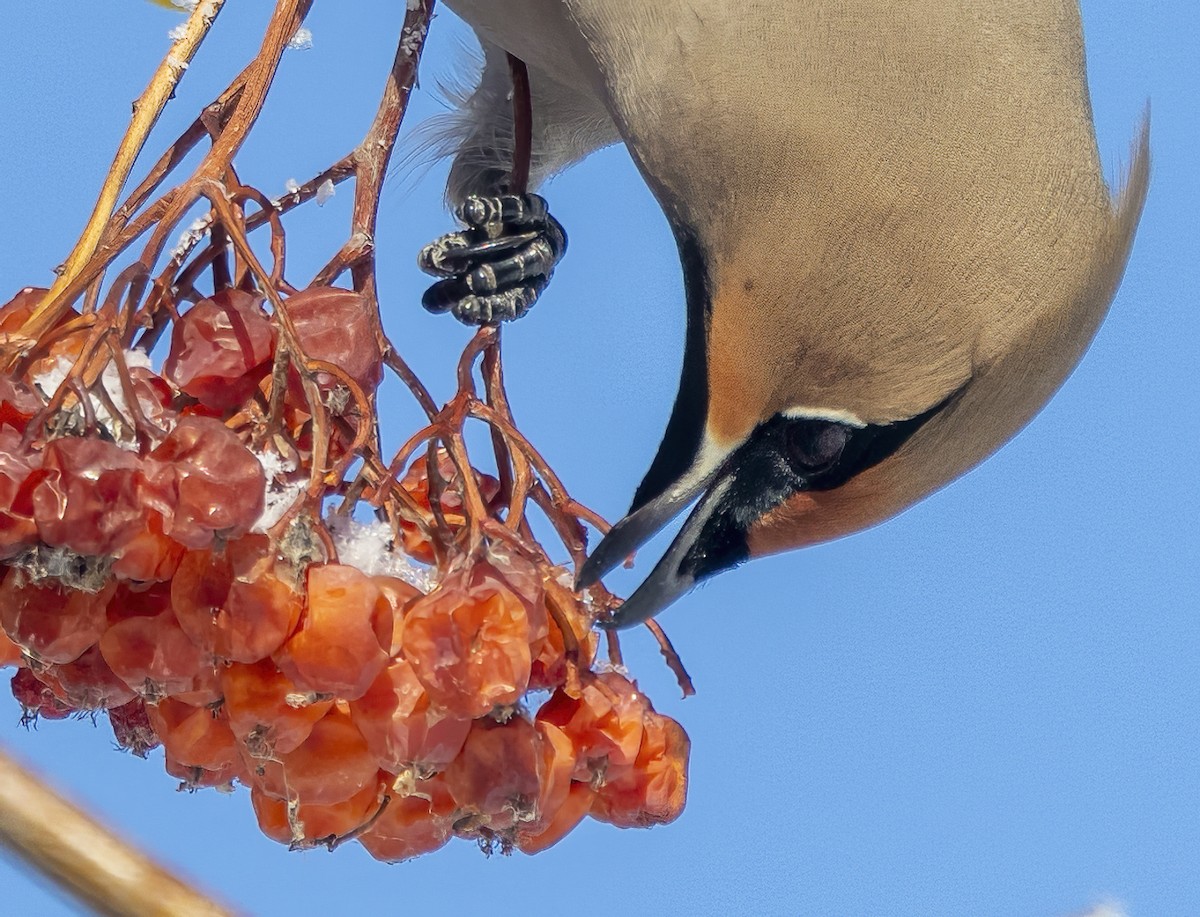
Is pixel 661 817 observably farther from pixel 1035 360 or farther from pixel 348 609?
pixel 1035 360

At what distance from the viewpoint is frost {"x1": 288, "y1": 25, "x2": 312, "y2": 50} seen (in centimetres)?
177

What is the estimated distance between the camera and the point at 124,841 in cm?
148

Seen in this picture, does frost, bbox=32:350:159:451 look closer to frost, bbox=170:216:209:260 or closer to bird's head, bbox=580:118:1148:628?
frost, bbox=170:216:209:260

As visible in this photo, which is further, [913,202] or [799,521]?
[799,521]

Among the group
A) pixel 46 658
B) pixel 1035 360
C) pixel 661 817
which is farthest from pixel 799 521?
pixel 46 658

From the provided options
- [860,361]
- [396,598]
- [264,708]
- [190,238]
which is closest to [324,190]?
[190,238]

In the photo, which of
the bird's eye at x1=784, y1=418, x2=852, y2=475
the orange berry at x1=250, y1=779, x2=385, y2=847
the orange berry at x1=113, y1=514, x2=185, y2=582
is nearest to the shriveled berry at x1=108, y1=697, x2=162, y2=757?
the orange berry at x1=250, y1=779, x2=385, y2=847

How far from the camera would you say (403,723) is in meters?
1.38

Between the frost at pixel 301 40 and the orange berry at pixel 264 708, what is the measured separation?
74 centimetres

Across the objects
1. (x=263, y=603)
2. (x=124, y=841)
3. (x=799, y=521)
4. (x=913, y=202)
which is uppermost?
(x=913, y=202)

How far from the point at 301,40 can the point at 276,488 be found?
66cm

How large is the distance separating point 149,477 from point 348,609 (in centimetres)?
20

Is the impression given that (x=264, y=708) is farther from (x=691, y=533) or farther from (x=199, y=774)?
(x=691, y=533)

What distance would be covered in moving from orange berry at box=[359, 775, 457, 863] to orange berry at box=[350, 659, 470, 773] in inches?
3.8
